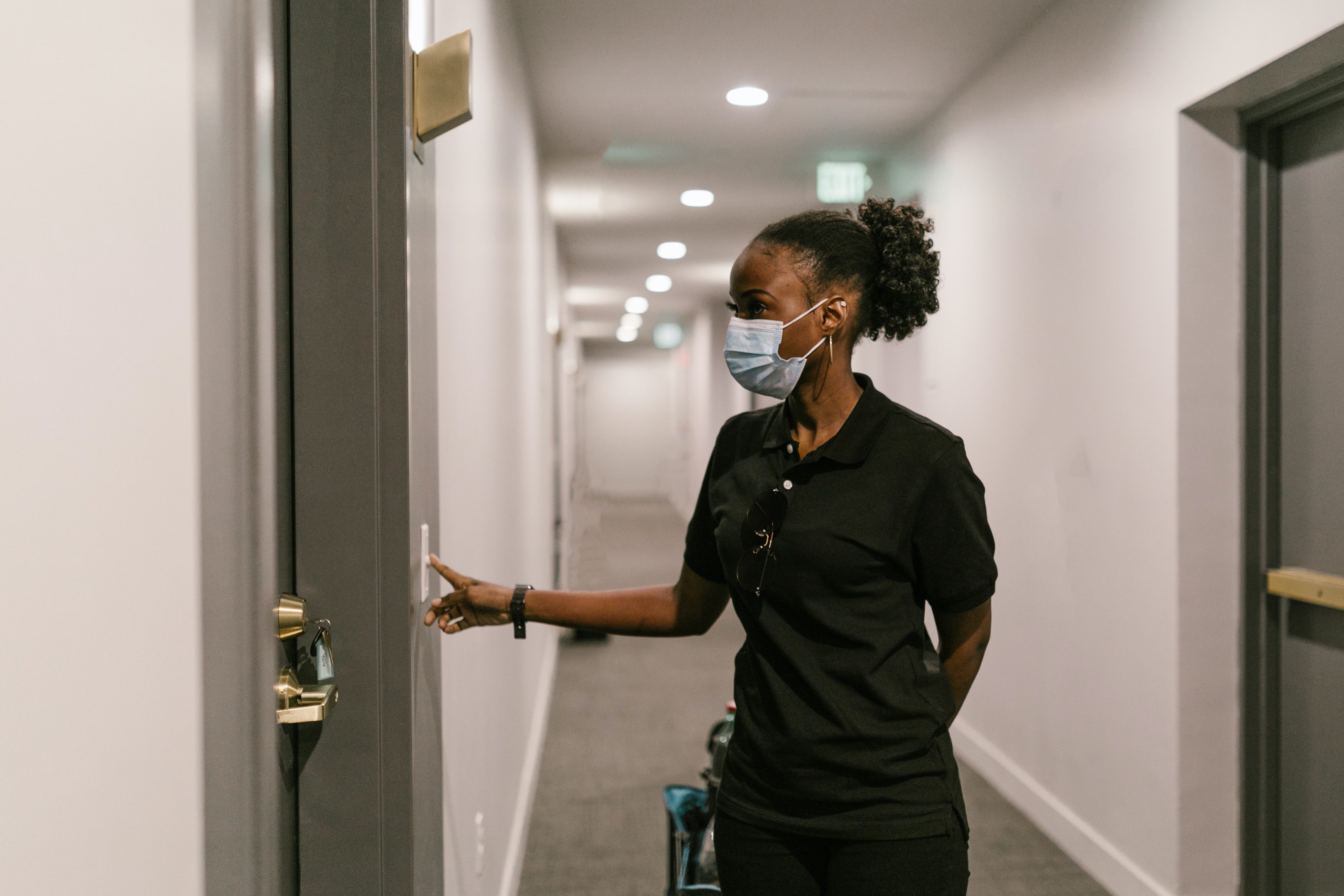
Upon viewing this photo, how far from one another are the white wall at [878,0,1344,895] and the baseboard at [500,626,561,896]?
1.58 m

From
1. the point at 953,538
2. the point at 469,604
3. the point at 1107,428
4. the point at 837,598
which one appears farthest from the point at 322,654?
the point at 1107,428

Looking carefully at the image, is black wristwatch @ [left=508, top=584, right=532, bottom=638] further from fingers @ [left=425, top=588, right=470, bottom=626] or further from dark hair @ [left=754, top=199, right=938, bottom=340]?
dark hair @ [left=754, top=199, right=938, bottom=340]

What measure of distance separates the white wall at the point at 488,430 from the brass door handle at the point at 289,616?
431mm

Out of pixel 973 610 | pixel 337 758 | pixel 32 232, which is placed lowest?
pixel 337 758

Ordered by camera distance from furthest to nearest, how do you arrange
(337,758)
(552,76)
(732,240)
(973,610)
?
(732,240)
(552,76)
(973,610)
(337,758)

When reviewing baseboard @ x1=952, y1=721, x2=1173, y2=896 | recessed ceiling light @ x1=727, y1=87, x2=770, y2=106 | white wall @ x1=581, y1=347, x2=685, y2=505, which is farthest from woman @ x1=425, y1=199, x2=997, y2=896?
white wall @ x1=581, y1=347, x2=685, y2=505

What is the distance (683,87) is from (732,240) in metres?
2.77

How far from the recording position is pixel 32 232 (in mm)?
467

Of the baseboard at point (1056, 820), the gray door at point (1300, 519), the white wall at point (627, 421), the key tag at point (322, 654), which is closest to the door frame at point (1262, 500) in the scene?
the gray door at point (1300, 519)

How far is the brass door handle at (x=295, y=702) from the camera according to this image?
0.90 m

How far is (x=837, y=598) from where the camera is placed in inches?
44.8

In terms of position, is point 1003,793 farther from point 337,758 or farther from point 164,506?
point 164,506

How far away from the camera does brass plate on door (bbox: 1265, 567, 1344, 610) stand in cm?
203

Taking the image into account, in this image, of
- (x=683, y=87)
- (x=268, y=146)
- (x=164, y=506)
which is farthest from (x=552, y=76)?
(x=164, y=506)
